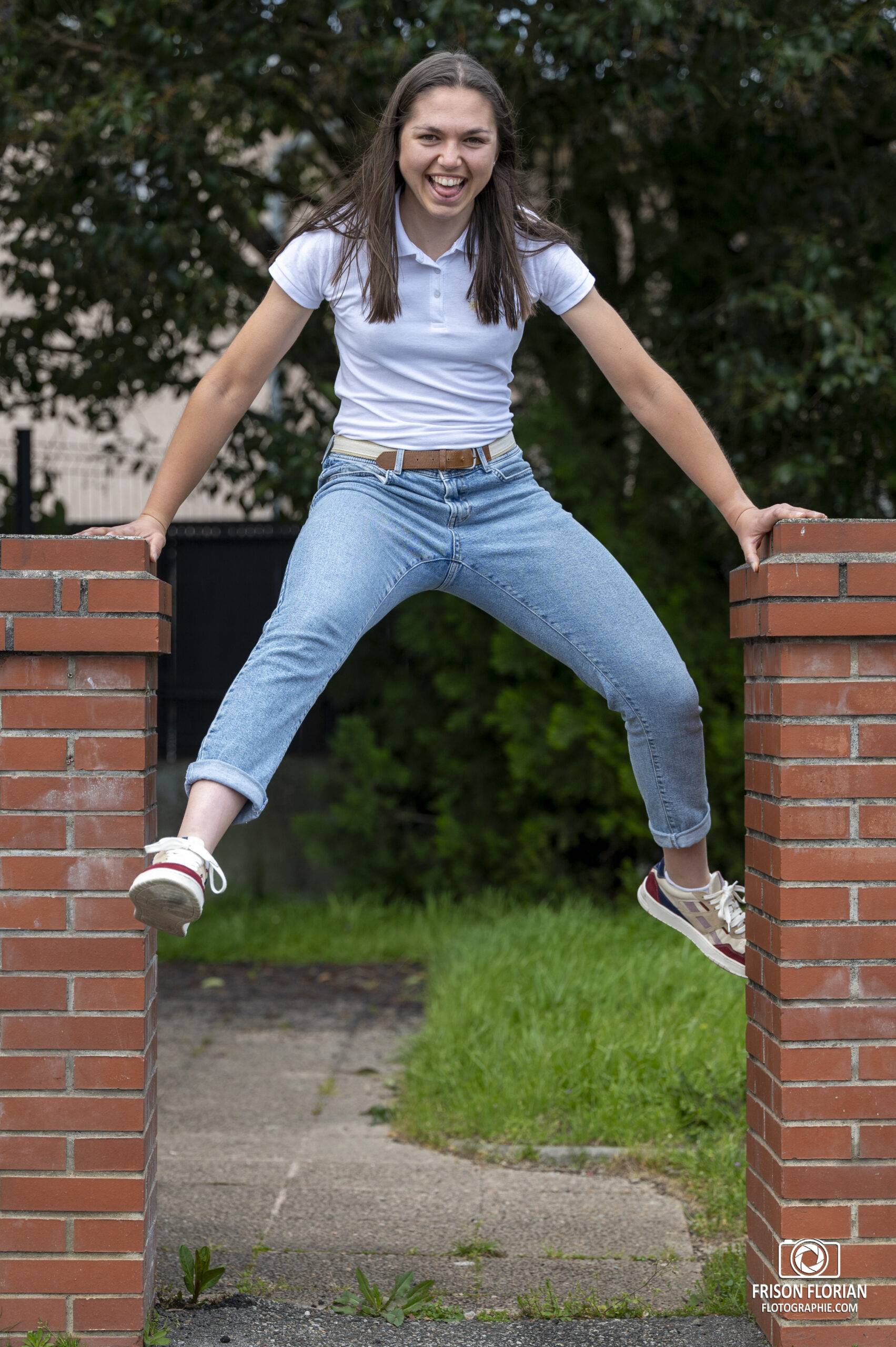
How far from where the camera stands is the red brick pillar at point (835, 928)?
7.89ft

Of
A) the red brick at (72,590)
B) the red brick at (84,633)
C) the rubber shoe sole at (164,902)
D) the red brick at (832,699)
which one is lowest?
the rubber shoe sole at (164,902)

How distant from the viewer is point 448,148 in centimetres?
268

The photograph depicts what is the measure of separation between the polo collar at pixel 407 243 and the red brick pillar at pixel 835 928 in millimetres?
915

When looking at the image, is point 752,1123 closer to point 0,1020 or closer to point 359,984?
point 0,1020

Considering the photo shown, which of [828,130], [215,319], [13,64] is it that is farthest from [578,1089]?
[13,64]

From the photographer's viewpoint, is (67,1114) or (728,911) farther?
(728,911)

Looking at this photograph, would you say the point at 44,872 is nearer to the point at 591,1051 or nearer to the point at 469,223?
the point at 469,223

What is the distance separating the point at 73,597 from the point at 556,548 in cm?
95

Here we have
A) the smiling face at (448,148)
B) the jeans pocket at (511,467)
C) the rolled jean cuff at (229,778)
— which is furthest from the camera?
the jeans pocket at (511,467)

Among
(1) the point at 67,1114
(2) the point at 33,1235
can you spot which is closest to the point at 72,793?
(1) the point at 67,1114

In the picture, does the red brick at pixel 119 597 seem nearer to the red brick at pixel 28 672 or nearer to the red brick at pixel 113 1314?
the red brick at pixel 28 672

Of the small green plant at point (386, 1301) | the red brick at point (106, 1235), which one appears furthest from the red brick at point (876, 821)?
the red brick at point (106, 1235)

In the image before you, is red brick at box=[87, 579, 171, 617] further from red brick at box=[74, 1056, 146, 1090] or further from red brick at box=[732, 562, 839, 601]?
red brick at box=[732, 562, 839, 601]

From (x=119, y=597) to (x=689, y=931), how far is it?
4.70 ft
